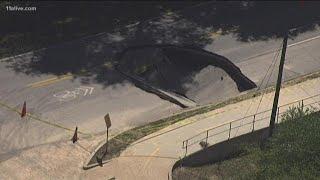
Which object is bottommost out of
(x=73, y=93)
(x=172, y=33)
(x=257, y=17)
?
(x=73, y=93)

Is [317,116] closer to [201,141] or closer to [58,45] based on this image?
[201,141]

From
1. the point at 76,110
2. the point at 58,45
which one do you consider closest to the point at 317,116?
the point at 76,110

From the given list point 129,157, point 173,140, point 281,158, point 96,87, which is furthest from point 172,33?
point 281,158

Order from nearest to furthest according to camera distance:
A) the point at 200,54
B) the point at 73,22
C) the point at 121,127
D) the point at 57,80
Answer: the point at 121,127, the point at 57,80, the point at 200,54, the point at 73,22

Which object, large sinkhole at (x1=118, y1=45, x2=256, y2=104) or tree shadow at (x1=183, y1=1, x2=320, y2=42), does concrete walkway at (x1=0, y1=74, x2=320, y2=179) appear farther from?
tree shadow at (x1=183, y1=1, x2=320, y2=42)

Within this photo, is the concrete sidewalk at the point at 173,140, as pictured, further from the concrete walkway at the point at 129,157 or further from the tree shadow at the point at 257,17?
the tree shadow at the point at 257,17

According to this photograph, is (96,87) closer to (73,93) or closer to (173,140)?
(73,93)
